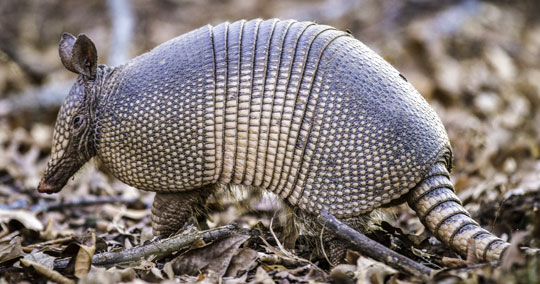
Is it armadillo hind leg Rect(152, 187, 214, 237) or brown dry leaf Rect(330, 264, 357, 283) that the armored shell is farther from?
brown dry leaf Rect(330, 264, 357, 283)

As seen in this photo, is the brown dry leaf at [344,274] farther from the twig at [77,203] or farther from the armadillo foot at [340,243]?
the twig at [77,203]

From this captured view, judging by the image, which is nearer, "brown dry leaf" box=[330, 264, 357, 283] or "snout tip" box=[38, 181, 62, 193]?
"brown dry leaf" box=[330, 264, 357, 283]

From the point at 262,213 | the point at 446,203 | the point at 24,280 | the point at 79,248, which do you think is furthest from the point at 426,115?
the point at 24,280

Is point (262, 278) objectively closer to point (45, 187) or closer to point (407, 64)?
point (45, 187)

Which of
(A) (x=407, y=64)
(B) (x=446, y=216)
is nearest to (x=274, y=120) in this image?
(B) (x=446, y=216)

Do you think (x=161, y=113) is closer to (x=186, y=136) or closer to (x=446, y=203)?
(x=186, y=136)

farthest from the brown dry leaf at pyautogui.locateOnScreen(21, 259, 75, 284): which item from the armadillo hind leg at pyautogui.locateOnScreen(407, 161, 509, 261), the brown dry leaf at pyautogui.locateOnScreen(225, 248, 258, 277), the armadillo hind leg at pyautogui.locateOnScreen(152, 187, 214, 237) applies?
the armadillo hind leg at pyautogui.locateOnScreen(407, 161, 509, 261)

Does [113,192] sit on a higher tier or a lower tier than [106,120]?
lower
